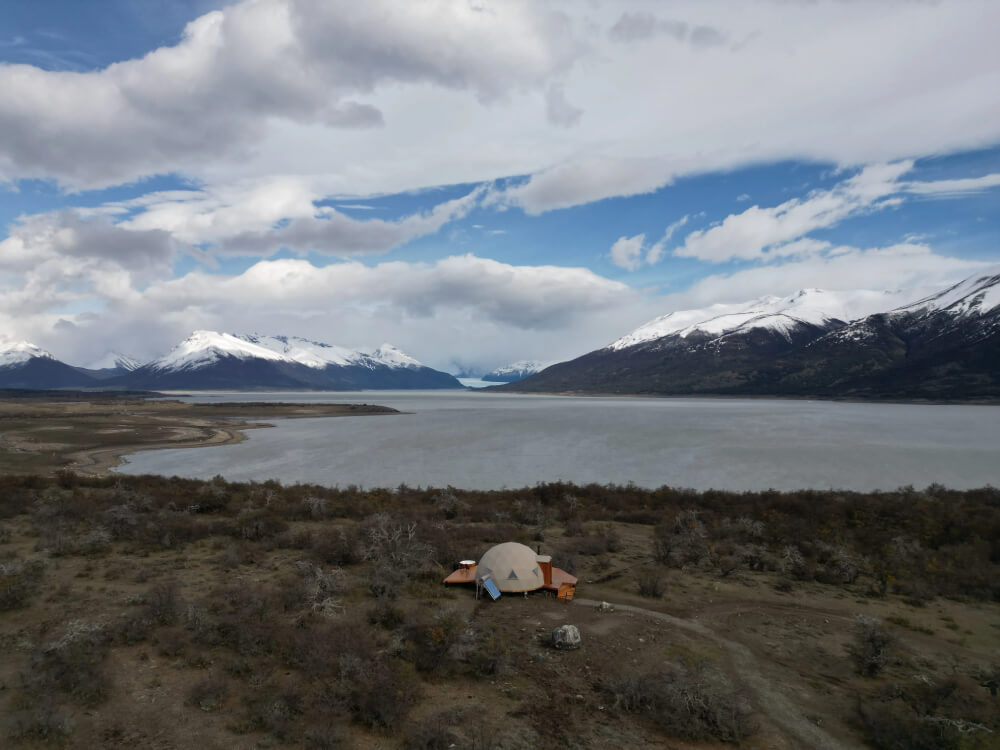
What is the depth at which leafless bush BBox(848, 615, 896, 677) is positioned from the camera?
1101 cm

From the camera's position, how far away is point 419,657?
1073cm

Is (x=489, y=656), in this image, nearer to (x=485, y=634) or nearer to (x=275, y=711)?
(x=485, y=634)

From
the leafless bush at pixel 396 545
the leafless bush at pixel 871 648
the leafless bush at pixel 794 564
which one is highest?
the leafless bush at pixel 396 545

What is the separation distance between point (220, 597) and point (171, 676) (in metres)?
3.52

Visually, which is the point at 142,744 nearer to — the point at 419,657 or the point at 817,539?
the point at 419,657

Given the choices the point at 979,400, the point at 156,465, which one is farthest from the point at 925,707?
the point at 979,400

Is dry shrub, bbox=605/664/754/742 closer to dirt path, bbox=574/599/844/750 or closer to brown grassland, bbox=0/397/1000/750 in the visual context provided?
brown grassland, bbox=0/397/1000/750

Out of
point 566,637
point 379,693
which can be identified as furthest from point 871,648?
point 379,693

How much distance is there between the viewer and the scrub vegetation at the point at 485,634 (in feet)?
28.7

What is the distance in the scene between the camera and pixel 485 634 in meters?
11.9

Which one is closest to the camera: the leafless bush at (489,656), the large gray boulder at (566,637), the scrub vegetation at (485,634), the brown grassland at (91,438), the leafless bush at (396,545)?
the scrub vegetation at (485,634)

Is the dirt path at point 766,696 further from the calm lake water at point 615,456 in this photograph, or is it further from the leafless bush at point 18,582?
the calm lake water at point 615,456

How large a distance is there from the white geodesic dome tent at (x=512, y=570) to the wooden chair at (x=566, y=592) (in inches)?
22.4

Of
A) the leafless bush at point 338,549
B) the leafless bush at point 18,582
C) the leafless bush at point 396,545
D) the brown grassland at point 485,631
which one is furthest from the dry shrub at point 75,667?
the leafless bush at point 396,545
